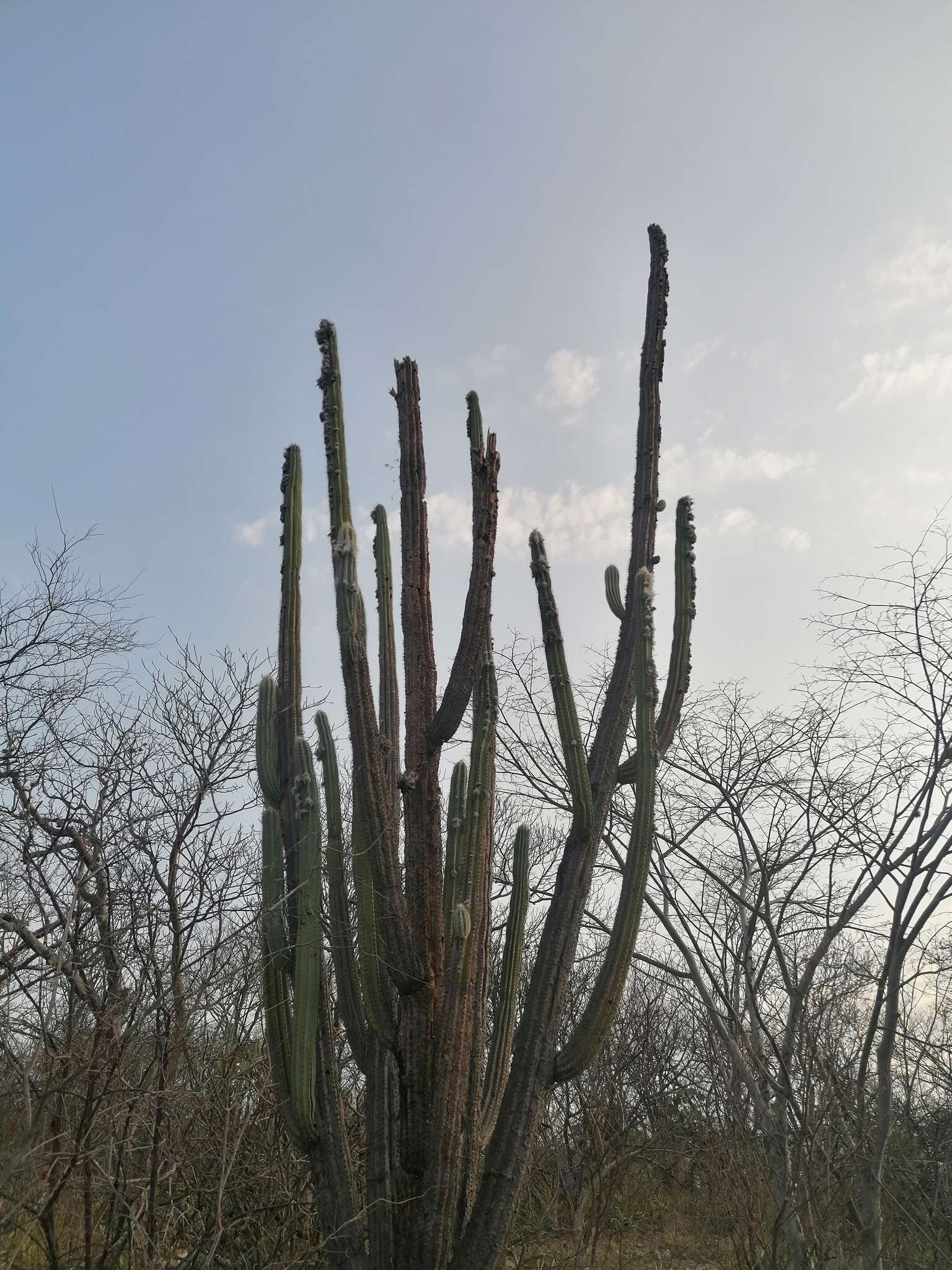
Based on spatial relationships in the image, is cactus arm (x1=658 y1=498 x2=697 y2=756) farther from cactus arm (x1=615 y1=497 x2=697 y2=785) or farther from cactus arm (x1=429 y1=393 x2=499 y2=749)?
cactus arm (x1=429 y1=393 x2=499 y2=749)

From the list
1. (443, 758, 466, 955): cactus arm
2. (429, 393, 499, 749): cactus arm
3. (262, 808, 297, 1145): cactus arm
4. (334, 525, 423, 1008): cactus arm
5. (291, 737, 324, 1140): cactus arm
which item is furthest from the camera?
(429, 393, 499, 749): cactus arm

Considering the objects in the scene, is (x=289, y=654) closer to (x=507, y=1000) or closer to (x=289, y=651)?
(x=289, y=651)

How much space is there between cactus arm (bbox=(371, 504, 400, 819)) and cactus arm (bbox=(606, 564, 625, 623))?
4.07 feet

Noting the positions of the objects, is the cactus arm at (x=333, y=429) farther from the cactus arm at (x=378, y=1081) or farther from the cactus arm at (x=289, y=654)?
the cactus arm at (x=378, y=1081)

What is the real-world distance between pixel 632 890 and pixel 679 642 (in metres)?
1.34

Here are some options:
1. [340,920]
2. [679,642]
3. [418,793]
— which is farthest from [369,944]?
[679,642]

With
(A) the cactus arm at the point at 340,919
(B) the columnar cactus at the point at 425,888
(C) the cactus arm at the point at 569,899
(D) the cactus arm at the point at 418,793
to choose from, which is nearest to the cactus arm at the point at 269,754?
(B) the columnar cactus at the point at 425,888

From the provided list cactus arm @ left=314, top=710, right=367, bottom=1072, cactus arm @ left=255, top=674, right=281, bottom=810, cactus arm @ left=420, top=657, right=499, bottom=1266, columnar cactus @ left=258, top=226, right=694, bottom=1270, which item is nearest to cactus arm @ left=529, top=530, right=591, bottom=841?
columnar cactus @ left=258, top=226, right=694, bottom=1270

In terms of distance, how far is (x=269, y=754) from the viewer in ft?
13.2

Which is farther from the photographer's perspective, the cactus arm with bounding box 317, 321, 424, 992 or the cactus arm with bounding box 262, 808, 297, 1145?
the cactus arm with bounding box 317, 321, 424, 992

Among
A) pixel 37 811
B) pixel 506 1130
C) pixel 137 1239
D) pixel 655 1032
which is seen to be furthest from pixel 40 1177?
pixel 655 1032

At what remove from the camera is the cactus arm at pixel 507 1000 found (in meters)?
4.03

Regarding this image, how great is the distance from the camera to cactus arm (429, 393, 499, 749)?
423 centimetres

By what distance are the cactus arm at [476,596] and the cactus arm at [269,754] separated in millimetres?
777
